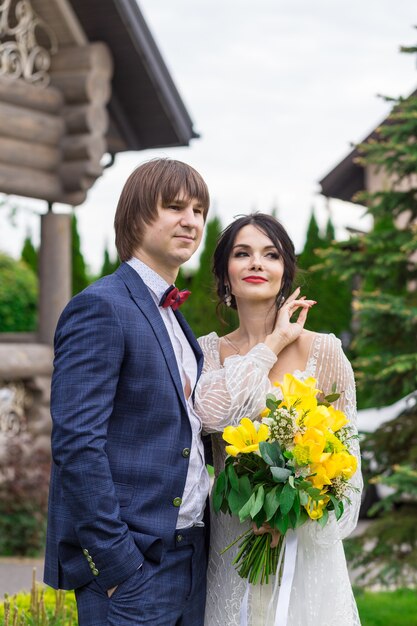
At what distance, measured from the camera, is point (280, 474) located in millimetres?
3148

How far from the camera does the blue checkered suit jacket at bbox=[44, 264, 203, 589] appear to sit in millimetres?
2971

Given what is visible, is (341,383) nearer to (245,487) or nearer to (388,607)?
(245,487)

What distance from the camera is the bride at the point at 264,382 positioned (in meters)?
3.48

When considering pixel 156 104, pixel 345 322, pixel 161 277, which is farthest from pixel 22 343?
pixel 345 322

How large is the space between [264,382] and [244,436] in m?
0.30

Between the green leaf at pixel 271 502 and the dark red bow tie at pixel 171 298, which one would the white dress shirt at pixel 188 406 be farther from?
the green leaf at pixel 271 502

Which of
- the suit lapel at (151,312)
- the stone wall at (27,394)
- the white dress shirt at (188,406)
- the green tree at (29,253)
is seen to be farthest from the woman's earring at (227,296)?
the green tree at (29,253)

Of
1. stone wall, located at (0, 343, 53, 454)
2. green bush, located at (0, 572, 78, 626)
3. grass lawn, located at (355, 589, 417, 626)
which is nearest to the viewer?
green bush, located at (0, 572, 78, 626)

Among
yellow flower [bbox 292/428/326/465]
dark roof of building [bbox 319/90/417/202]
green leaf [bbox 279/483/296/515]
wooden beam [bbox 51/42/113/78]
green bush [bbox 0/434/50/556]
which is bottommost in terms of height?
green bush [bbox 0/434/50/556]

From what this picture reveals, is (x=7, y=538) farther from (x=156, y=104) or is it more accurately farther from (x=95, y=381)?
(x=95, y=381)

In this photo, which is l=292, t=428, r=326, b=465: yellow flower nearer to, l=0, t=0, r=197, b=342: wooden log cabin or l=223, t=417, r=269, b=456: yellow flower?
l=223, t=417, r=269, b=456: yellow flower

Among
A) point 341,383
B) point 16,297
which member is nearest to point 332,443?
point 341,383

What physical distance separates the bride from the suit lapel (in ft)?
0.68

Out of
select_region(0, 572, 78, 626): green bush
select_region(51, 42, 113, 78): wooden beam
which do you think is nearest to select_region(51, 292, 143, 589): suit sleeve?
select_region(0, 572, 78, 626): green bush
